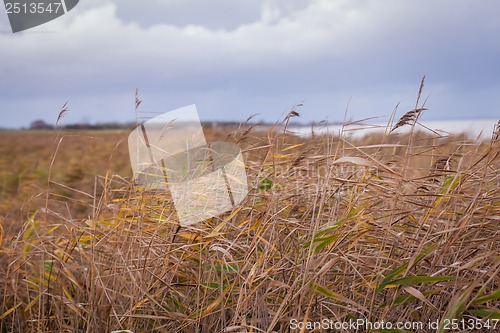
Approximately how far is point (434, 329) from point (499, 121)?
35.0 inches

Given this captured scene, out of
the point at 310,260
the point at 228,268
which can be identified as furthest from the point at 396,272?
the point at 228,268

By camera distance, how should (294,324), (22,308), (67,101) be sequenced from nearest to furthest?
(294,324) → (67,101) → (22,308)

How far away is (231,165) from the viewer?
2643 mm

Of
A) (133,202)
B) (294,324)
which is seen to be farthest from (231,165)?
(294,324)

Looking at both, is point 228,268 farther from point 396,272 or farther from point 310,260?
point 396,272

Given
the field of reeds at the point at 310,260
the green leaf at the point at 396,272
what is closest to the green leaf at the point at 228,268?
the field of reeds at the point at 310,260

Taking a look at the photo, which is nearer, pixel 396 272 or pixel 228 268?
pixel 396 272

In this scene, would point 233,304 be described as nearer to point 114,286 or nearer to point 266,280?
point 266,280

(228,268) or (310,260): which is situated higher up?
(310,260)

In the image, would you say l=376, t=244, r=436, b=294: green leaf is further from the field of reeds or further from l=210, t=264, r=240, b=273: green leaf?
l=210, t=264, r=240, b=273: green leaf

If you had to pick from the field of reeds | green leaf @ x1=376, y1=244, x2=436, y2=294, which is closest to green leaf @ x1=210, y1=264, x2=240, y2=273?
the field of reeds

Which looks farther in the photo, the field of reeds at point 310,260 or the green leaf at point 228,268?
the green leaf at point 228,268

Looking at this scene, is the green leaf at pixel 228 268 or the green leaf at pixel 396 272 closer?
the green leaf at pixel 396 272

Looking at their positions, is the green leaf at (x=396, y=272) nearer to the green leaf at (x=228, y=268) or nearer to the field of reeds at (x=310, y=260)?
the field of reeds at (x=310, y=260)
